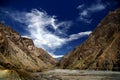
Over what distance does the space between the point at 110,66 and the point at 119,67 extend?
624 inches

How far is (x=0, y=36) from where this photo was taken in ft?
399

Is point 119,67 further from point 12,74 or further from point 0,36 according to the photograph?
point 12,74

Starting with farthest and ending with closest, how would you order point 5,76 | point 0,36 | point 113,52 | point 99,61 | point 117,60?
point 99,61 → point 113,52 → point 117,60 → point 0,36 → point 5,76

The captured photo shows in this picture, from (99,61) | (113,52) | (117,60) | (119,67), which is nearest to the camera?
(119,67)

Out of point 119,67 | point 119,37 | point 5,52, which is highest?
point 119,37

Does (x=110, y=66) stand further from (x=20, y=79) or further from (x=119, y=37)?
(x=20, y=79)

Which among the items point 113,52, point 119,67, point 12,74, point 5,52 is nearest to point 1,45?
point 5,52

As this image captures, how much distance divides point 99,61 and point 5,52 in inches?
3338

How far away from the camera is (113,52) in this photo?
579 ft

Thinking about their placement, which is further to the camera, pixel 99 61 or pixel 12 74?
pixel 99 61

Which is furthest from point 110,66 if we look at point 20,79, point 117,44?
point 20,79

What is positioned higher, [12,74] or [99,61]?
[99,61]

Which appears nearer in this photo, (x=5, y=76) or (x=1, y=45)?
(x=5, y=76)

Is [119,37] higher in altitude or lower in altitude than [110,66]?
higher
